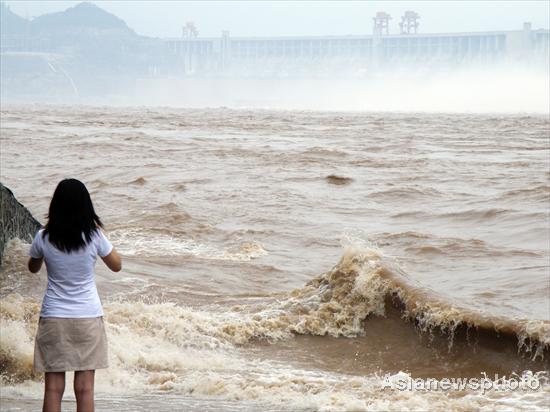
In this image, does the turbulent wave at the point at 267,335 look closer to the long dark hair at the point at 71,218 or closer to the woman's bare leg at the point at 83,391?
the woman's bare leg at the point at 83,391

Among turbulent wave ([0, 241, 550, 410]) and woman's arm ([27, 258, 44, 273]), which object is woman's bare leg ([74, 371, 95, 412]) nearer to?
woman's arm ([27, 258, 44, 273])

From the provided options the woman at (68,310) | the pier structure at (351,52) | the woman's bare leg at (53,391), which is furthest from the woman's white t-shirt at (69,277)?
the pier structure at (351,52)

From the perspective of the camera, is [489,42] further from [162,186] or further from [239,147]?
[162,186]

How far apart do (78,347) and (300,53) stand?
143 meters

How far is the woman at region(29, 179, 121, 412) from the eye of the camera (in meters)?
3.69

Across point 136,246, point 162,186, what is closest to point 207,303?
point 136,246

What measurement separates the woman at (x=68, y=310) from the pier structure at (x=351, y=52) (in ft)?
378

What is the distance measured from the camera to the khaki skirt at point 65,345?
3.70 meters

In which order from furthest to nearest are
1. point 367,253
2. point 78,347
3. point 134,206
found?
1. point 134,206
2. point 367,253
3. point 78,347

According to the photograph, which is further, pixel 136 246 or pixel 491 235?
pixel 491 235

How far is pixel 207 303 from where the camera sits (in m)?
8.16

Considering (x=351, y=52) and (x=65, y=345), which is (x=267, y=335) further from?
(x=351, y=52)

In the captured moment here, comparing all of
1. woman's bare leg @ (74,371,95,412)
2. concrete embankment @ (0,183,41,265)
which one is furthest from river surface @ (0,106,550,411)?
woman's bare leg @ (74,371,95,412)

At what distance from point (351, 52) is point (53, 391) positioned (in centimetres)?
14230
